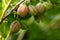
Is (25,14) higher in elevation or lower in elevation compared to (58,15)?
higher

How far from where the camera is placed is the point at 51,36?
1.19 ft

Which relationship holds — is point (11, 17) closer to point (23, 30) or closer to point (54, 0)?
point (23, 30)

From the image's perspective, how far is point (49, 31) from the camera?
0.36 meters

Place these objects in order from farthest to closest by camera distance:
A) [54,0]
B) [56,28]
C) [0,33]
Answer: [0,33] < [54,0] < [56,28]

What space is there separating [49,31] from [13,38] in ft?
1.40

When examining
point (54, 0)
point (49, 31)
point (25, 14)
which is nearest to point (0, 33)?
point (25, 14)

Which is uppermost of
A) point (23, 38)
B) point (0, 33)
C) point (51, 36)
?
point (0, 33)

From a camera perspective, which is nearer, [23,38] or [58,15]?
[58,15]

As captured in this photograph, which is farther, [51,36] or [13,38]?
[13,38]

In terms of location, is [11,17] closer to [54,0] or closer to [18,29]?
[18,29]

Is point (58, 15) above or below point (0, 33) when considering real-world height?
below

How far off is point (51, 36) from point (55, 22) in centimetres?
4

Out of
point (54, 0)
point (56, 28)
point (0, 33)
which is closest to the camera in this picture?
point (56, 28)

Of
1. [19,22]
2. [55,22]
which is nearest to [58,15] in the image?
[55,22]
